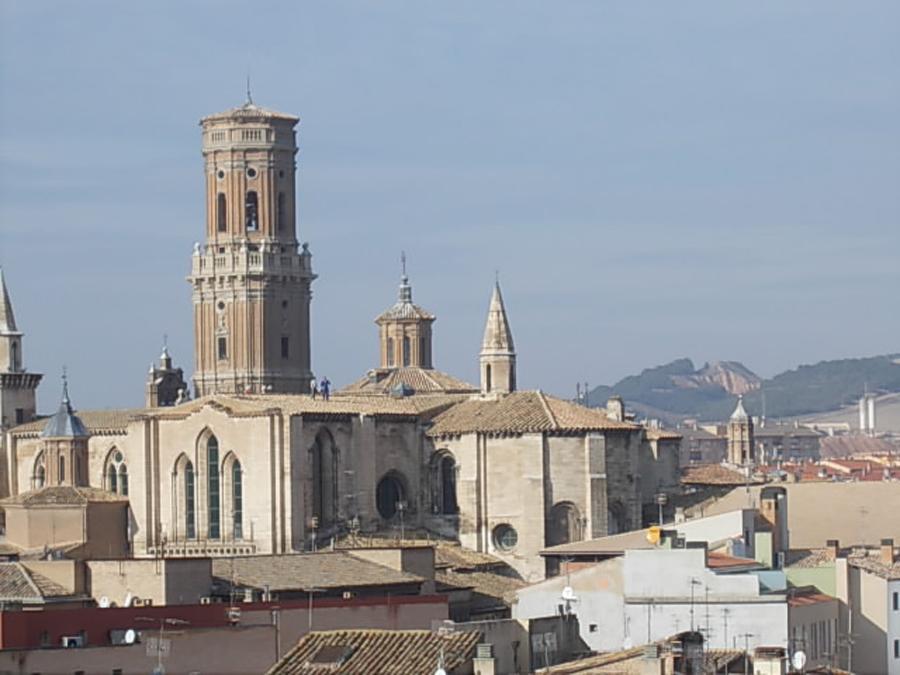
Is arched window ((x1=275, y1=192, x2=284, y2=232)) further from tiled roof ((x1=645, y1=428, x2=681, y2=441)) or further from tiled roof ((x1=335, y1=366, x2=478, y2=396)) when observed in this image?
tiled roof ((x1=645, y1=428, x2=681, y2=441))

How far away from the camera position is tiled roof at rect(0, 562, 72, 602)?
57000 millimetres

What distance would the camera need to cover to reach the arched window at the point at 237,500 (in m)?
81.8

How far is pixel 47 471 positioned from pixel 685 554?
38666mm

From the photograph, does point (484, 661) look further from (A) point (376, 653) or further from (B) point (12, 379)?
(B) point (12, 379)

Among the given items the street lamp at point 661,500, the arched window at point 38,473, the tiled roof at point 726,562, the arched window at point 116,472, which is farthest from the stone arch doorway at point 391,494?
the tiled roof at point 726,562

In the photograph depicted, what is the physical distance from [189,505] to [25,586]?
24.9 metres

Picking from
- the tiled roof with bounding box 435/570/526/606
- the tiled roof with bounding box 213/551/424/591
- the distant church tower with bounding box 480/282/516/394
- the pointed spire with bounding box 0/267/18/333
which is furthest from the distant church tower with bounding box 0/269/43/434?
the tiled roof with bounding box 213/551/424/591

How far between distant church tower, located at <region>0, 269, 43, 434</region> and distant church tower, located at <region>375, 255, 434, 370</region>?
1137cm

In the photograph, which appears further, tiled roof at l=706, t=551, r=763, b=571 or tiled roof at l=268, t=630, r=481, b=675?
tiled roof at l=706, t=551, r=763, b=571

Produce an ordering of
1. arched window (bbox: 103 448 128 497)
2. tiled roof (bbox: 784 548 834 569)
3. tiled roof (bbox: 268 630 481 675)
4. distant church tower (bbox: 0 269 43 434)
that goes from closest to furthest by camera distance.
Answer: tiled roof (bbox: 268 630 481 675) < tiled roof (bbox: 784 548 834 569) < arched window (bbox: 103 448 128 497) < distant church tower (bbox: 0 269 43 434)

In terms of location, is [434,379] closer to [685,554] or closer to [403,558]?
[403,558]

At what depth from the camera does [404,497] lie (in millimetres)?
84812

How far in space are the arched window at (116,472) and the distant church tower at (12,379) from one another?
10924 millimetres

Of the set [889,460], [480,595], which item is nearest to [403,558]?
[480,595]
